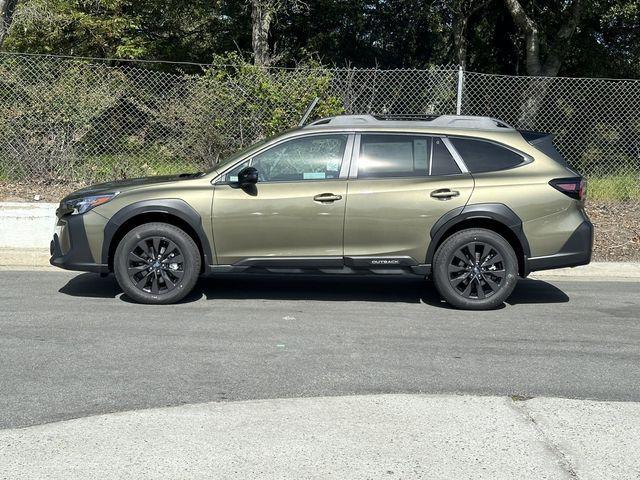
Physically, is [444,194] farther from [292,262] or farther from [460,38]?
[460,38]

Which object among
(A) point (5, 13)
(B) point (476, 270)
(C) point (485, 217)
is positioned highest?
(A) point (5, 13)

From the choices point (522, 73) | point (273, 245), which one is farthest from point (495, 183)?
point (522, 73)

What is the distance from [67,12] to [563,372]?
55.1 feet

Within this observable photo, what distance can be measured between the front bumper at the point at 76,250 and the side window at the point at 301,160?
1450 mm

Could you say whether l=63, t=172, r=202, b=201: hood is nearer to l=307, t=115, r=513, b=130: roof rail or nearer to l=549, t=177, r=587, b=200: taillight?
l=307, t=115, r=513, b=130: roof rail

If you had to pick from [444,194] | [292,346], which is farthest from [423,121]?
[292,346]

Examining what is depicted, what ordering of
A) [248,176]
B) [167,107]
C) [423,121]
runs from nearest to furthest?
[248,176] → [423,121] → [167,107]

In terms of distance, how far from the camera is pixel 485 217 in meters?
7.09

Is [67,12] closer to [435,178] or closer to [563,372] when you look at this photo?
[435,178]

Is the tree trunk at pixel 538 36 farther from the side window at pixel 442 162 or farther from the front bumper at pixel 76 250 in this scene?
the front bumper at pixel 76 250

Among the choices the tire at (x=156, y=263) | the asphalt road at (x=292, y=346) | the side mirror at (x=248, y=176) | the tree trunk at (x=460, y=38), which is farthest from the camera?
the tree trunk at (x=460, y=38)

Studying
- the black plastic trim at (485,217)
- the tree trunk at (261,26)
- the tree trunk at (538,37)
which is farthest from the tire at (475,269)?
the tree trunk at (538,37)

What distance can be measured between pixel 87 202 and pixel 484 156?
12.5 ft

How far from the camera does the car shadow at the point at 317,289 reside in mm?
7750
